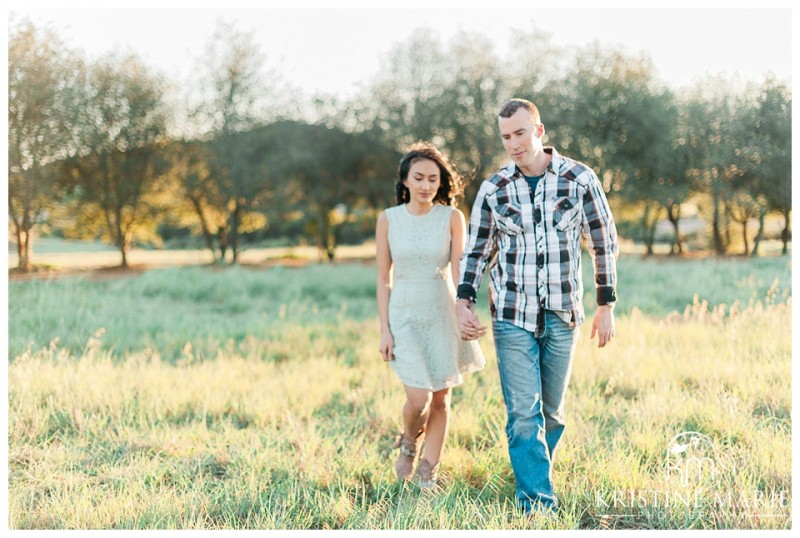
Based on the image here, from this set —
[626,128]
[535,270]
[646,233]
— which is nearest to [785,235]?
[646,233]

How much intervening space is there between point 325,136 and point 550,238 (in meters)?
Result: 9.22

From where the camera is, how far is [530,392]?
2.87 metres

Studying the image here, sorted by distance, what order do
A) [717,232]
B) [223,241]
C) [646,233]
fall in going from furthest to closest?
[646,233] → [223,241] → [717,232]

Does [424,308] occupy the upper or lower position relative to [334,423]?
upper

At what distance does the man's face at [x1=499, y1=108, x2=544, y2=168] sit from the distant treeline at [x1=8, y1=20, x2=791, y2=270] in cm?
419

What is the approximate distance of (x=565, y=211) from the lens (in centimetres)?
288

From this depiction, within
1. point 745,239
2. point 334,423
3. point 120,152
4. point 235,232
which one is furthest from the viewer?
point 235,232

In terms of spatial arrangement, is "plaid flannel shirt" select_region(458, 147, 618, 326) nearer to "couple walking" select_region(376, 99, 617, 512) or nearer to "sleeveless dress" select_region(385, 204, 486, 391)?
"couple walking" select_region(376, 99, 617, 512)

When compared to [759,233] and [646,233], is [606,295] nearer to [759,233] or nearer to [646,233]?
[759,233]

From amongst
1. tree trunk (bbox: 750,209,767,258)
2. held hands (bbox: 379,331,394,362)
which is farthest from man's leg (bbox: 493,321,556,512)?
tree trunk (bbox: 750,209,767,258)

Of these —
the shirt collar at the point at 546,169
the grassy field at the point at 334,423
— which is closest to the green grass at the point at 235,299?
the grassy field at the point at 334,423

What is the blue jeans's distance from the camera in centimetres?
286

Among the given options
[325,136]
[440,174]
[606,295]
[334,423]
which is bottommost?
[334,423]

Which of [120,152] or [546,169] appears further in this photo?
[120,152]
